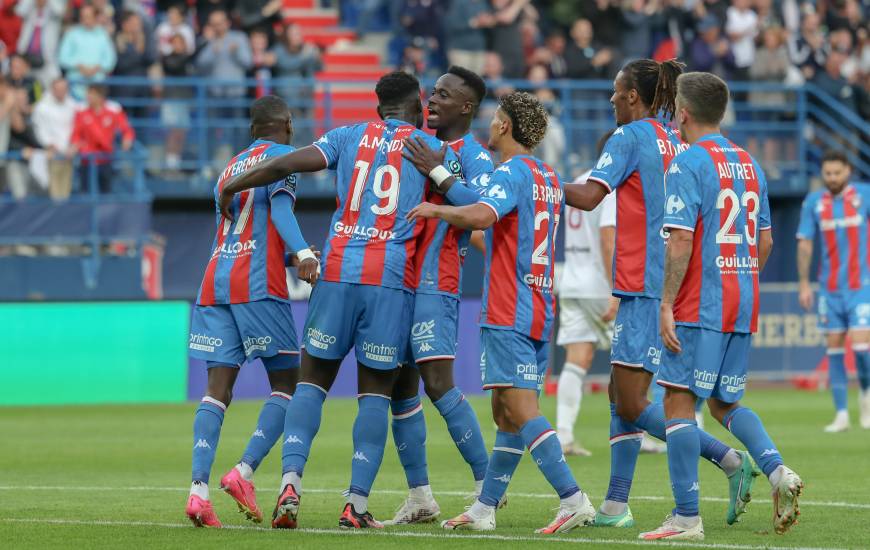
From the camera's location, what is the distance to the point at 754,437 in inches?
309

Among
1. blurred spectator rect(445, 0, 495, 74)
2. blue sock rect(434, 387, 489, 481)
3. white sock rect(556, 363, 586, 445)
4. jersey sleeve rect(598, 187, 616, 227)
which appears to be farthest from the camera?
blurred spectator rect(445, 0, 495, 74)

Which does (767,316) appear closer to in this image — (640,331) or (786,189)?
(786,189)

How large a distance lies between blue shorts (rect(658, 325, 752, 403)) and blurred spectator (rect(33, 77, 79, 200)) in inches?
581

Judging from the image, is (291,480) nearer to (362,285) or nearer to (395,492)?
(362,285)

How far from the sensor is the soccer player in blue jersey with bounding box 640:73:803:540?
7.52 meters

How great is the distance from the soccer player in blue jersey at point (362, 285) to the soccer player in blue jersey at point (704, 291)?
1344 mm

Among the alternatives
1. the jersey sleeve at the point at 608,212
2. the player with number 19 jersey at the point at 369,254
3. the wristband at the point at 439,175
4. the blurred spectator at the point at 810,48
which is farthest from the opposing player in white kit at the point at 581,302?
the blurred spectator at the point at 810,48

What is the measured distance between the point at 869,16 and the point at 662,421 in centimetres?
2178

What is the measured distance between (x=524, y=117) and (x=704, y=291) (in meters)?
1.30

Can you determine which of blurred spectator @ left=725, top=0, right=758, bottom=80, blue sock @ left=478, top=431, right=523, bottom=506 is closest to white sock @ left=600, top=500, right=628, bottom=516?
Answer: blue sock @ left=478, top=431, right=523, bottom=506

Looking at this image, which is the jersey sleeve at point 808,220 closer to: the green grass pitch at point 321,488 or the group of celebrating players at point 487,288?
Result: the green grass pitch at point 321,488

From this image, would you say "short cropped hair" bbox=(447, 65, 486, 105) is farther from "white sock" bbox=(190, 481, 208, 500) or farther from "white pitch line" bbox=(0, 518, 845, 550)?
"white sock" bbox=(190, 481, 208, 500)

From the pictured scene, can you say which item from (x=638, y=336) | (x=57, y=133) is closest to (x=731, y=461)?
(x=638, y=336)

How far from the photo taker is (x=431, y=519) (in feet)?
27.3
